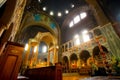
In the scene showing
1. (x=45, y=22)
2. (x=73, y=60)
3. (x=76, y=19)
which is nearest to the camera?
(x=73, y=60)

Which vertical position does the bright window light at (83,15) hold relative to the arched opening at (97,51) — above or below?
above

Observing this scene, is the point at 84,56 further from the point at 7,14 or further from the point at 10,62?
the point at 7,14

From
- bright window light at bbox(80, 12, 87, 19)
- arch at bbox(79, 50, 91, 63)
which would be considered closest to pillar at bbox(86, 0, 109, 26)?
arch at bbox(79, 50, 91, 63)

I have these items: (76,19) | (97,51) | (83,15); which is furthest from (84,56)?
(76,19)

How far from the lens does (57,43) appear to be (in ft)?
53.6

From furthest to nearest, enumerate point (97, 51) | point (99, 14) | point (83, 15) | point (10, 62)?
point (83, 15) < point (97, 51) < point (99, 14) < point (10, 62)

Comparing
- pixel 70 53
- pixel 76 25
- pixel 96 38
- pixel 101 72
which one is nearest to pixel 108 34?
pixel 96 38

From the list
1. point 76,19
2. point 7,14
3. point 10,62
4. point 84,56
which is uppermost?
point 76,19

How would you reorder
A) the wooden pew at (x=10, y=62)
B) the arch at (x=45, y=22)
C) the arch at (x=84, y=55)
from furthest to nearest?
the arch at (x=45, y=22)
the arch at (x=84, y=55)
the wooden pew at (x=10, y=62)

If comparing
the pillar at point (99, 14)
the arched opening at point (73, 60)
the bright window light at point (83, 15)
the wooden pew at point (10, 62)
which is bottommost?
the wooden pew at point (10, 62)

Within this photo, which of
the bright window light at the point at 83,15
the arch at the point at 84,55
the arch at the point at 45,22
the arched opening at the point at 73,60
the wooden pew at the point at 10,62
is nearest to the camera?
the wooden pew at the point at 10,62

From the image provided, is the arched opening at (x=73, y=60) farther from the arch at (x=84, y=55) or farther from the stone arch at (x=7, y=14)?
the stone arch at (x=7, y=14)

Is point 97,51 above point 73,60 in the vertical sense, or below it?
above

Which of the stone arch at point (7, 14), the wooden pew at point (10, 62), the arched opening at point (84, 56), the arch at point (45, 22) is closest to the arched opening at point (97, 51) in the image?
the arched opening at point (84, 56)
